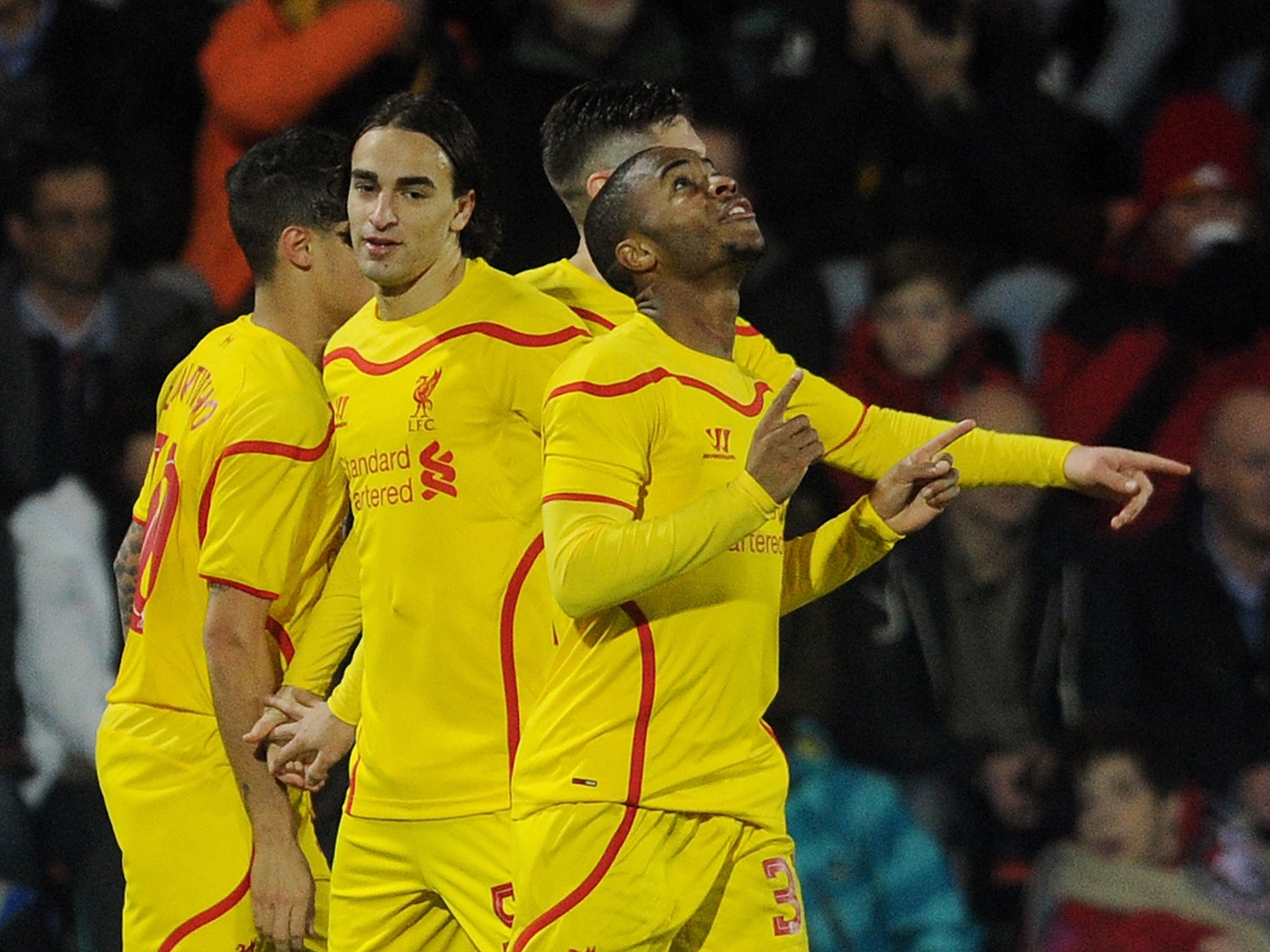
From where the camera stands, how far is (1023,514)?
7410 mm

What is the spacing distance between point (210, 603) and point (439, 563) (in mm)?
466

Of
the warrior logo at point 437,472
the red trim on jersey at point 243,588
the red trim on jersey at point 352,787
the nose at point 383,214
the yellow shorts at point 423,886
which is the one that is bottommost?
the yellow shorts at point 423,886

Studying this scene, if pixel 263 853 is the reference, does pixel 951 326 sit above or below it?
above

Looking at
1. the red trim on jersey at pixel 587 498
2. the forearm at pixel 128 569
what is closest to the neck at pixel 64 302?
the forearm at pixel 128 569

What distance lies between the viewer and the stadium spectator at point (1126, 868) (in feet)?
22.2

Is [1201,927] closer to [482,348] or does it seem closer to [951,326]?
[951,326]

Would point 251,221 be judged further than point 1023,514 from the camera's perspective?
No

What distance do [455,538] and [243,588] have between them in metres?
0.43

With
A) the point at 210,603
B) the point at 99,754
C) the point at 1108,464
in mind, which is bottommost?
the point at 99,754

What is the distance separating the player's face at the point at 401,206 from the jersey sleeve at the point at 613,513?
18.5 inches

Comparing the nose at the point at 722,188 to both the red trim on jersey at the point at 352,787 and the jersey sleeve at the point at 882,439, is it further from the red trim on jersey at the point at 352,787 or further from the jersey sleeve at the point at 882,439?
the red trim on jersey at the point at 352,787

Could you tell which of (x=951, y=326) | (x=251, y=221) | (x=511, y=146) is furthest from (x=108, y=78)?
(x=251, y=221)

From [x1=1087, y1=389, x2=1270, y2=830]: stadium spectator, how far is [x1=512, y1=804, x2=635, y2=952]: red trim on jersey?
330 cm

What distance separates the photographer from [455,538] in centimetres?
443
